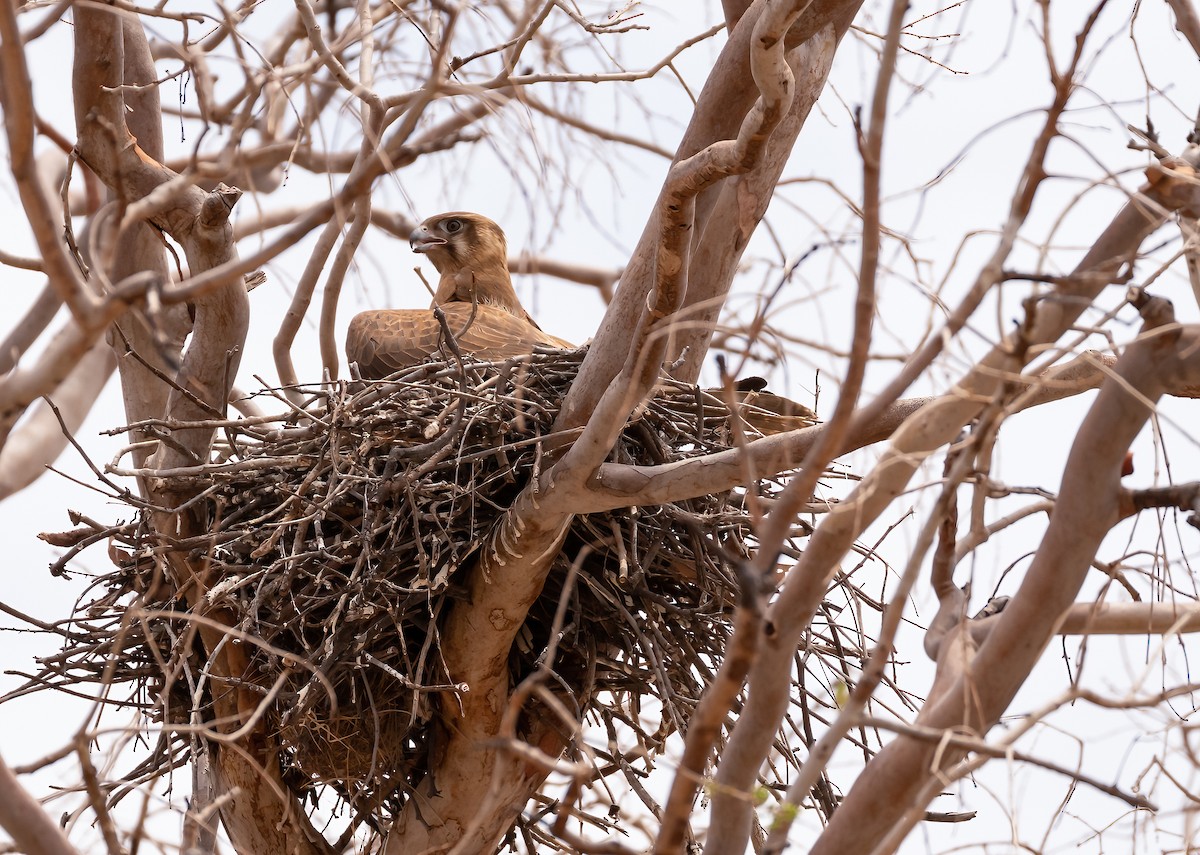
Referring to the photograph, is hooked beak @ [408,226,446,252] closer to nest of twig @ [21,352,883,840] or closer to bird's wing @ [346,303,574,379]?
bird's wing @ [346,303,574,379]

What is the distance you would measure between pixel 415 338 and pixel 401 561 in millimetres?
1516

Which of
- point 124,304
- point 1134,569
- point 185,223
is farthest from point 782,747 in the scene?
point 124,304

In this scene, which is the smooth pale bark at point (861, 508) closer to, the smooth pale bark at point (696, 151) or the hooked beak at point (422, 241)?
the smooth pale bark at point (696, 151)

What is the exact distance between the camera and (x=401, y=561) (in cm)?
421

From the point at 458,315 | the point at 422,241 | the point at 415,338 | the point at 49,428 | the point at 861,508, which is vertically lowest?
the point at 861,508

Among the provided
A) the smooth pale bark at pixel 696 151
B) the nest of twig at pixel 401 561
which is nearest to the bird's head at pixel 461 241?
the nest of twig at pixel 401 561

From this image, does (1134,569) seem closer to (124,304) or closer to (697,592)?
(697,592)

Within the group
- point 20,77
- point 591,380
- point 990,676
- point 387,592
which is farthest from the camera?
point 387,592

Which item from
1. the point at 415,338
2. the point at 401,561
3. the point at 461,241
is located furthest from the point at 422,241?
the point at 401,561

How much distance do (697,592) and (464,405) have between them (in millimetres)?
1147

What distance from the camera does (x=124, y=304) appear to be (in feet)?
6.31

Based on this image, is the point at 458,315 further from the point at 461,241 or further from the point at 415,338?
the point at 461,241

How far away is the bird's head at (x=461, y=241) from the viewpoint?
6.86m

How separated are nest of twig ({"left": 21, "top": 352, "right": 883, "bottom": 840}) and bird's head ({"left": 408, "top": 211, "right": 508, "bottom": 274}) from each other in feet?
7.84
